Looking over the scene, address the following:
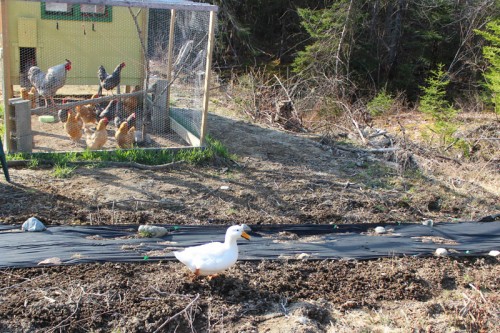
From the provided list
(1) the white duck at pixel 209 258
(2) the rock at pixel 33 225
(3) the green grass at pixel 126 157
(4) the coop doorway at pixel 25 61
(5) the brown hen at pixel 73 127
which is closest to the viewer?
(1) the white duck at pixel 209 258

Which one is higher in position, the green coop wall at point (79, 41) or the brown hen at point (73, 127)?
the green coop wall at point (79, 41)

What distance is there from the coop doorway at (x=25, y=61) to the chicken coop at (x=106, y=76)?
0.6 inches

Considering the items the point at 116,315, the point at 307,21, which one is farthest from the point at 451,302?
the point at 307,21

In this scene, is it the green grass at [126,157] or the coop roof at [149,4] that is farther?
the green grass at [126,157]

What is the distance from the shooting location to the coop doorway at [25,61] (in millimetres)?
8633

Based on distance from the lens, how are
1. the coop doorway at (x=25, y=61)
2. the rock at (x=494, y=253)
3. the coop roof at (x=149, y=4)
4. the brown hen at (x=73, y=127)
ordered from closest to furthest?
1. the rock at (x=494, y=253)
2. the coop roof at (x=149, y=4)
3. the brown hen at (x=73, y=127)
4. the coop doorway at (x=25, y=61)

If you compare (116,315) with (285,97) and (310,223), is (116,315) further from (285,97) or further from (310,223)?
(285,97)

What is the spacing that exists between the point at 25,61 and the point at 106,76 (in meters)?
1.54

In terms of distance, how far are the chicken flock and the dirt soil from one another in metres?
0.64

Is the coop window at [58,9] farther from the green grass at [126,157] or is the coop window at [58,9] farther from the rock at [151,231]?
the rock at [151,231]

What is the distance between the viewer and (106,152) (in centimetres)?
686


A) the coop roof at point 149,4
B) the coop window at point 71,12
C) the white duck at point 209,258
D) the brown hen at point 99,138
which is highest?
the coop roof at point 149,4

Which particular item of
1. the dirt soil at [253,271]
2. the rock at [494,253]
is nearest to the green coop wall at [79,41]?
the dirt soil at [253,271]

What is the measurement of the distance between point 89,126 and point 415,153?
4.97 metres
